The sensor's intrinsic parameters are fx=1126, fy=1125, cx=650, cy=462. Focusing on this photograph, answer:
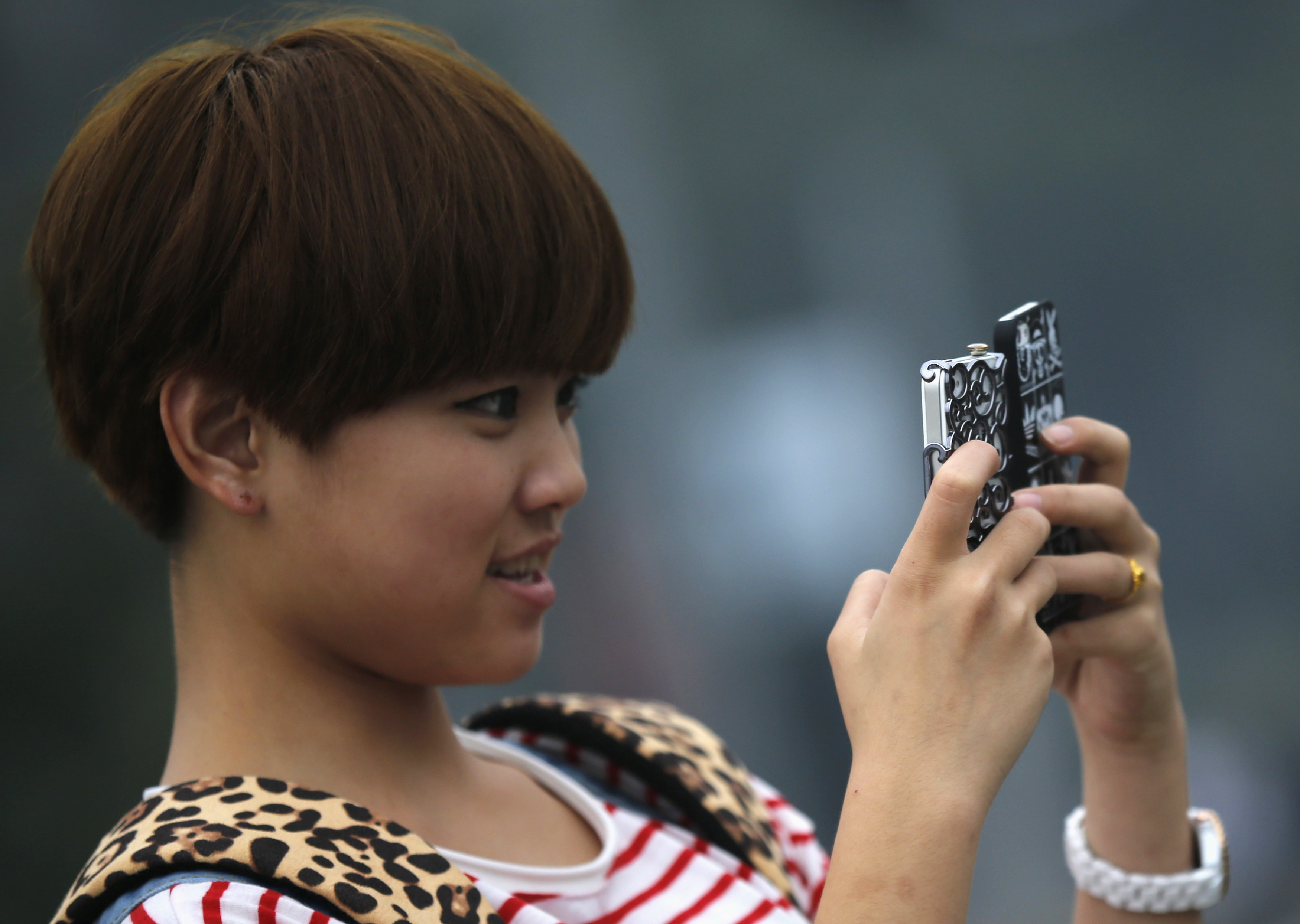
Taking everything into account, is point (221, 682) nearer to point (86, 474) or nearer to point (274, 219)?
point (274, 219)

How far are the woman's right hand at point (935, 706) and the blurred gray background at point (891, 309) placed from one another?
183 centimetres

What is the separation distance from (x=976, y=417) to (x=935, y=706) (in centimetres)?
19

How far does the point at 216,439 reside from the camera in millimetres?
828

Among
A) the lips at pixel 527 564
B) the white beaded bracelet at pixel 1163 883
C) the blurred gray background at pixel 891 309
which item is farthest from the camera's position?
the blurred gray background at pixel 891 309

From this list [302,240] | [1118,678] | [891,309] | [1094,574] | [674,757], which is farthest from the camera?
[891,309]

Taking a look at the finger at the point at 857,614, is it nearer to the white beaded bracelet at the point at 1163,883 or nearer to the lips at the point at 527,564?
the lips at the point at 527,564

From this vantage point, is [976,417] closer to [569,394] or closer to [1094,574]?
[1094,574]

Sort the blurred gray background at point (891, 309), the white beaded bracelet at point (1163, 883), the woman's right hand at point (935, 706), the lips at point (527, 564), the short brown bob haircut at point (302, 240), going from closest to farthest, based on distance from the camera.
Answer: the woman's right hand at point (935, 706), the short brown bob haircut at point (302, 240), the lips at point (527, 564), the white beaded bracelet at point (1163, 883), the blurred gray background at point (891, 309)

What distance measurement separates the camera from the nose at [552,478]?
0.87 metres

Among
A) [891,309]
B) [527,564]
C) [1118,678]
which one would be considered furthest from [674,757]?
[891,309]

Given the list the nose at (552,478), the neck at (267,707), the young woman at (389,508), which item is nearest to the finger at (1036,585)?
the young woman at (389,508)

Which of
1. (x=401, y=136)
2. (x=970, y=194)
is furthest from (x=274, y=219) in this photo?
(x=970, y=194)

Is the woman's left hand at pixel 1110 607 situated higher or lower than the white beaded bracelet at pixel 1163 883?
higher

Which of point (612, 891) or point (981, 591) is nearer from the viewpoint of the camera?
point (981, 591)
